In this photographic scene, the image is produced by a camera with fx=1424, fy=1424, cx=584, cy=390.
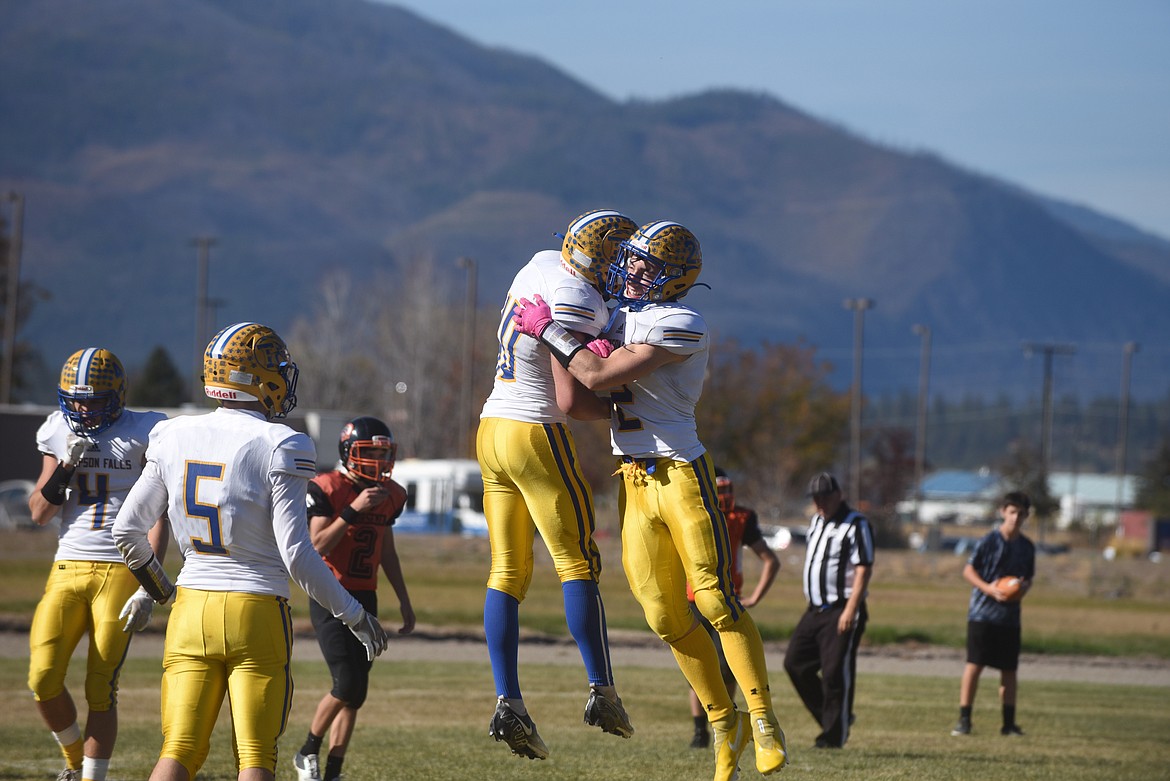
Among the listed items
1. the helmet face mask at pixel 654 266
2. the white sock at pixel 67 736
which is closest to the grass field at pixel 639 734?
the white sock at pixel 67 736

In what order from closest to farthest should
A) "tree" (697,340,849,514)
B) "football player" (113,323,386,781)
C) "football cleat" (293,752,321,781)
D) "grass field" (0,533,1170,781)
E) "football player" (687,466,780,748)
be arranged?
"football player" (113,323,386,781) < "football cleat" (293,752,321,781) < "grass field" (0,533,1170,781) < "football player" (687,466,780,748) < "tree" (697,340,849,514)

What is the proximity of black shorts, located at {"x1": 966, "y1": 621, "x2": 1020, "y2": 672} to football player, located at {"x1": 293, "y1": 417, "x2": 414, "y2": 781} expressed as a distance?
21.0ft

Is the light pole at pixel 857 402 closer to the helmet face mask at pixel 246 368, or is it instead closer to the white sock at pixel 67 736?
the white sock at pixel 67 736

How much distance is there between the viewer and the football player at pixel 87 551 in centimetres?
839

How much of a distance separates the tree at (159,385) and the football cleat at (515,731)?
91515mm

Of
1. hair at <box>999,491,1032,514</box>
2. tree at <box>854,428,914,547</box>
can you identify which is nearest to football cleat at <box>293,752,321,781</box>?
hair at <box>999,491,1032,514</box>

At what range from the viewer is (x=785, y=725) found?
1405 cm

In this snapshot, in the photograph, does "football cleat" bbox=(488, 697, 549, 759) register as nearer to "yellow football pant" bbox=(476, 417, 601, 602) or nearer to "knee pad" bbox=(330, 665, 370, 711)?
"yellow football pant" bbox=(476, 417, 601, 602)

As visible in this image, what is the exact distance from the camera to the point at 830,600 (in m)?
12.3

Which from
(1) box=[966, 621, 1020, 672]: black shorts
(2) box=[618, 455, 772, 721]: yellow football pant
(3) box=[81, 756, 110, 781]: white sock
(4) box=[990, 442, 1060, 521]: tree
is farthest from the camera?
(4) box=[990, 442, 1060, 521]: tree

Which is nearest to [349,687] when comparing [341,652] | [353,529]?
[341,652]

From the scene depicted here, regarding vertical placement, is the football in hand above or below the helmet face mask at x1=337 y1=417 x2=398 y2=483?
below

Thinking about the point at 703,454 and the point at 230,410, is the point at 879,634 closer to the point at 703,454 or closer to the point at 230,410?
the point at 703,454

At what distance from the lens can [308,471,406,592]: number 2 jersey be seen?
31.4ft
